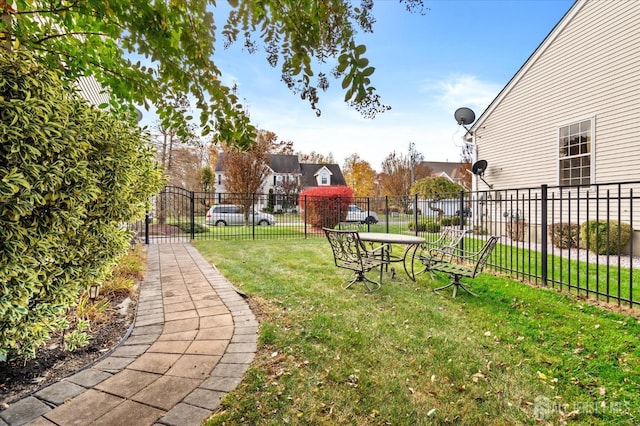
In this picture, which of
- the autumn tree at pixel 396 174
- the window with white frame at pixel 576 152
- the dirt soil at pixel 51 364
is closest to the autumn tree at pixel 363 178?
the autumn tree at pixel 396 174

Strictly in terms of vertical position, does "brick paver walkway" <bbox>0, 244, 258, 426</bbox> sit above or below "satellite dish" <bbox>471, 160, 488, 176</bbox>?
below

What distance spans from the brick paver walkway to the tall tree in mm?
1775

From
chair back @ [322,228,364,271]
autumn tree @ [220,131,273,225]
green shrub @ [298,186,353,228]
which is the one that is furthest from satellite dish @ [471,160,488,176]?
autumn tree @ [220,131,273,225]

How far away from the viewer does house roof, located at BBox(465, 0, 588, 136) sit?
30.4 feet

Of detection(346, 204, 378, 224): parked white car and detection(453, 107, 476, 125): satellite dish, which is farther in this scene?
detection(346, 204, 378, 224): parked white car

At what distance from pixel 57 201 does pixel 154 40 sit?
1423 millimetres

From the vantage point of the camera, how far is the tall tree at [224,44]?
3.55 ft

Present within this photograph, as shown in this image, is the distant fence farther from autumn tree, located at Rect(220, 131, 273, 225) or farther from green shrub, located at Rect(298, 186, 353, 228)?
autumn tree, located at Rect(220, 131, 273, 225)

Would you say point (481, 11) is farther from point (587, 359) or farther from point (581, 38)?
point (581, 38)

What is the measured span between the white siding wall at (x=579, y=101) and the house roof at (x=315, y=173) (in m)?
28.2

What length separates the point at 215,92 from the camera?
1487 mm

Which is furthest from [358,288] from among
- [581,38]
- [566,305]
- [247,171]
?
[247,171]

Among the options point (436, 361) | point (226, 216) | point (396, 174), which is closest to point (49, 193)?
point (436, 361)

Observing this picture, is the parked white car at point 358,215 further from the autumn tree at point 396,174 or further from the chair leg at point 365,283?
the autumn tree at point 396,174
